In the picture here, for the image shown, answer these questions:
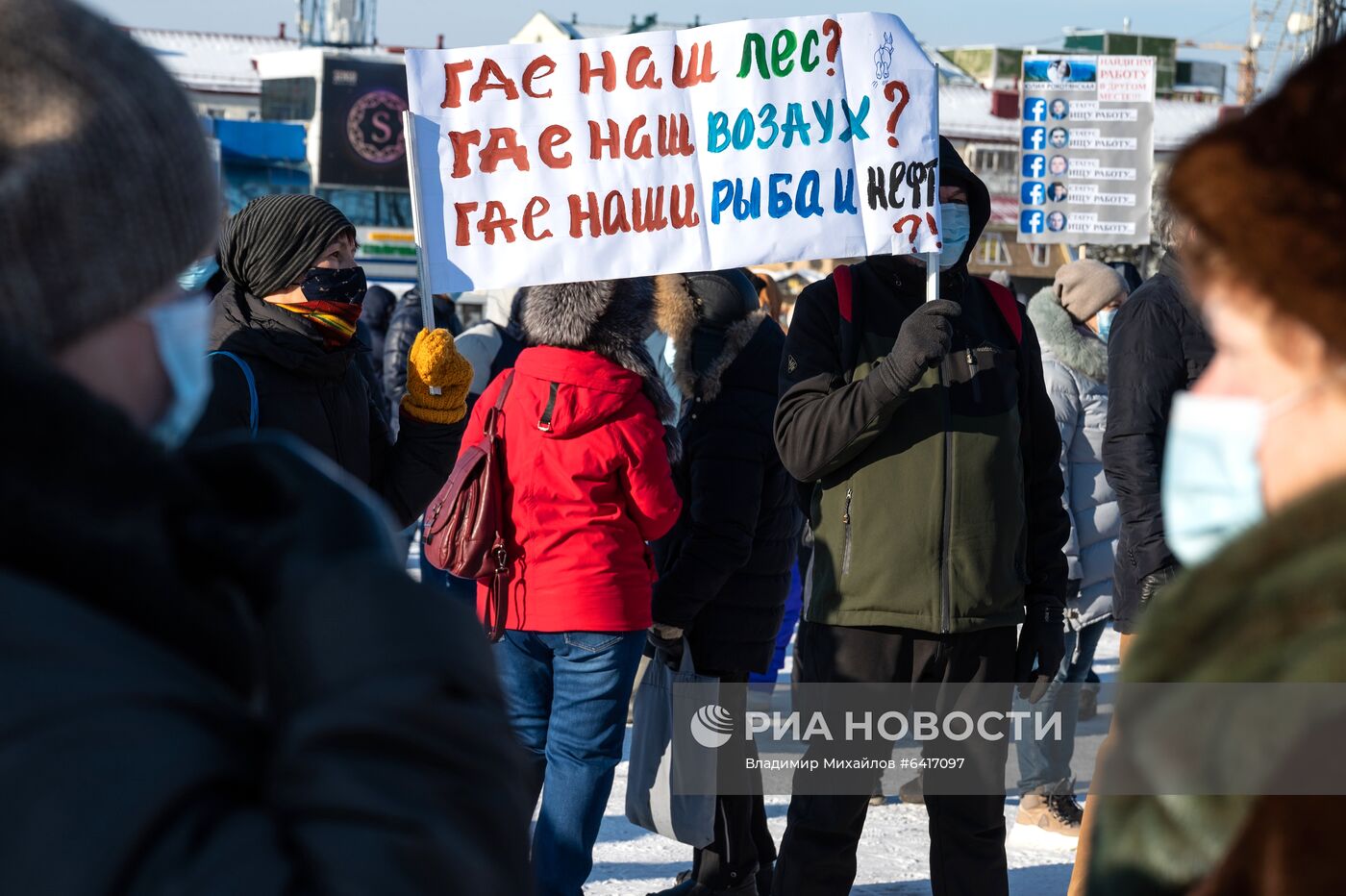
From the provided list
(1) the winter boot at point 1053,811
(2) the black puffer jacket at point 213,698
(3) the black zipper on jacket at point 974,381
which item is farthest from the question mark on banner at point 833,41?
(2) the black puffer jacket at point 213,698

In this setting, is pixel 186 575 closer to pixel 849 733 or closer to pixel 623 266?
pixel 849 733

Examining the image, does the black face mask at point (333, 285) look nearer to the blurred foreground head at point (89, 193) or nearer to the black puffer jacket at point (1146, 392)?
the black puffer jacket at point (1146, 392)

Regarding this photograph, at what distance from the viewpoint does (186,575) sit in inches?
40.1

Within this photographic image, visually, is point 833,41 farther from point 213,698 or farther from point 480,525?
point 213,698

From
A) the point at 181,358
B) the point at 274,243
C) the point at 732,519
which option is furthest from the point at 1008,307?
the point at 181,358

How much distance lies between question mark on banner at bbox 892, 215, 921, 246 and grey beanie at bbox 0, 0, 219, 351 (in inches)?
110

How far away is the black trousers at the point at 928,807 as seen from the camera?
134 inches

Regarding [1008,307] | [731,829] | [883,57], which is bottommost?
[731,829]

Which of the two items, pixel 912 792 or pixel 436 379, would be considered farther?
pixel 912 792

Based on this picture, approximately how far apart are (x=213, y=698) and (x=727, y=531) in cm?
318

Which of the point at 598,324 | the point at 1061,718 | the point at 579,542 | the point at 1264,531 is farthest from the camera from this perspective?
the point at 1061,718

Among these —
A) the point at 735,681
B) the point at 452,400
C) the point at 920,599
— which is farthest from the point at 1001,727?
the point at 452,400

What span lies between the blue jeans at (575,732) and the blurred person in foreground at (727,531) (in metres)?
0.35

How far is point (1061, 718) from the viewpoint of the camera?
520 centimetres
